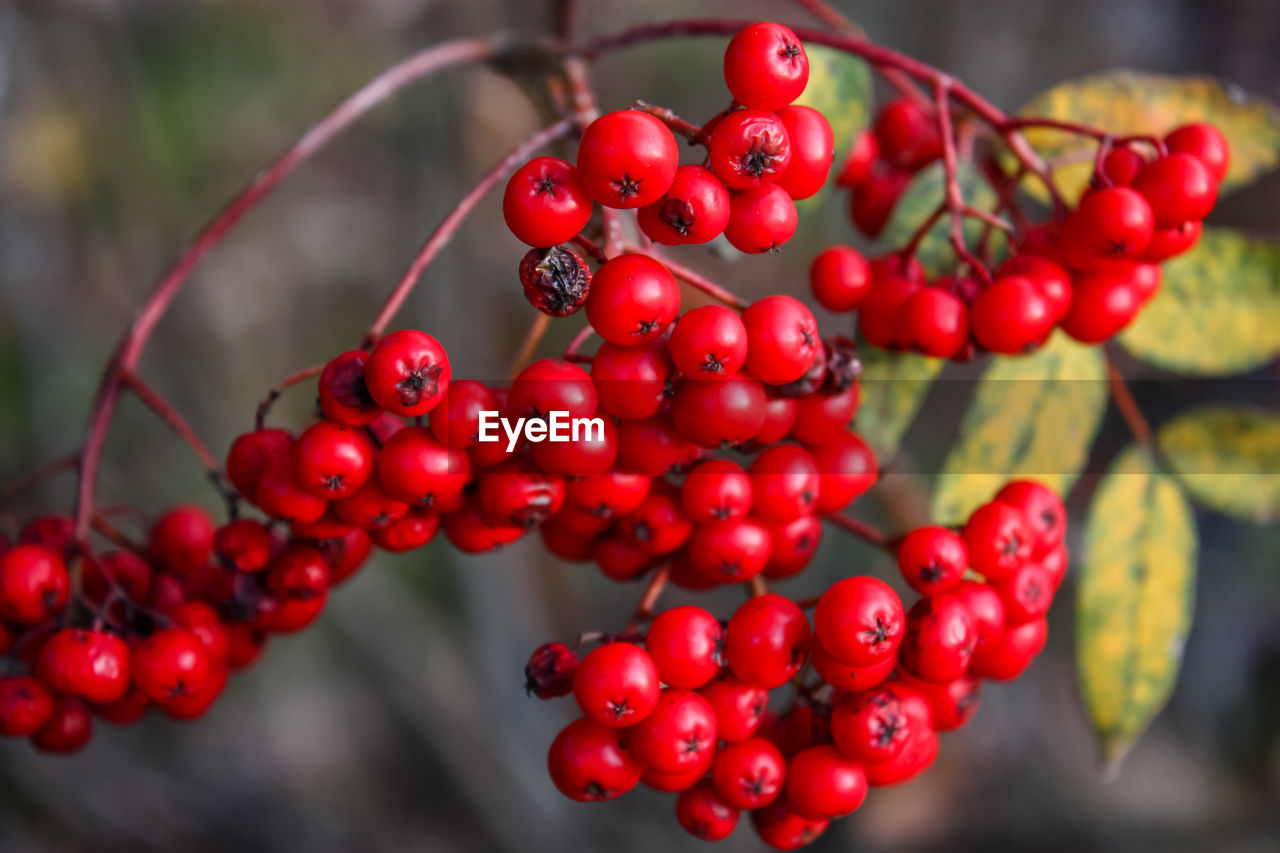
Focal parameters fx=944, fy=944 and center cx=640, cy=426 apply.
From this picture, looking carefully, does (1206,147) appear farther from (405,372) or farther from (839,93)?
(405,372)

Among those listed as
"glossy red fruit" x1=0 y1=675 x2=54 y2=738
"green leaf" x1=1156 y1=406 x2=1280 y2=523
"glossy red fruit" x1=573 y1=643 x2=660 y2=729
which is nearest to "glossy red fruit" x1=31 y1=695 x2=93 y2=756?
"glossy red fruit" x1=0 y1=675 x2=54 y2=738

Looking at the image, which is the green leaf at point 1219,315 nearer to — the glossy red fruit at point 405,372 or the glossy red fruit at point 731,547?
the glossy red fruit at point 731,547

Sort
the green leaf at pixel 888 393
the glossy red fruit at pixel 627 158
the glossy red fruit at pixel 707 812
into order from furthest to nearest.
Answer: the green leaf at pixel 888 393
the glossy red fruit at pixel 707 812
the glossy red fruit at pixel 627 158

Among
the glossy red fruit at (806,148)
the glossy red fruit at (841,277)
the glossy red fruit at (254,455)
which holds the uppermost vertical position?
the glossy red fruit at (806,148)

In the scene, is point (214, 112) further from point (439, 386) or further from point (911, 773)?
point (911, 773)

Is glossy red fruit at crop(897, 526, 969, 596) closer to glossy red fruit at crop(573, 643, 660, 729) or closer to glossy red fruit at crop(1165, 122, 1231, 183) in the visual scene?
glossy red fruit at crop(573, 643, 660, 729)

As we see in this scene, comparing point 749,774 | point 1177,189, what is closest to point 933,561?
point 749,774

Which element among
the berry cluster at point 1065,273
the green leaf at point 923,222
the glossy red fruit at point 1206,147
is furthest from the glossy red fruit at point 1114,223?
the green leaf at point 923,222
